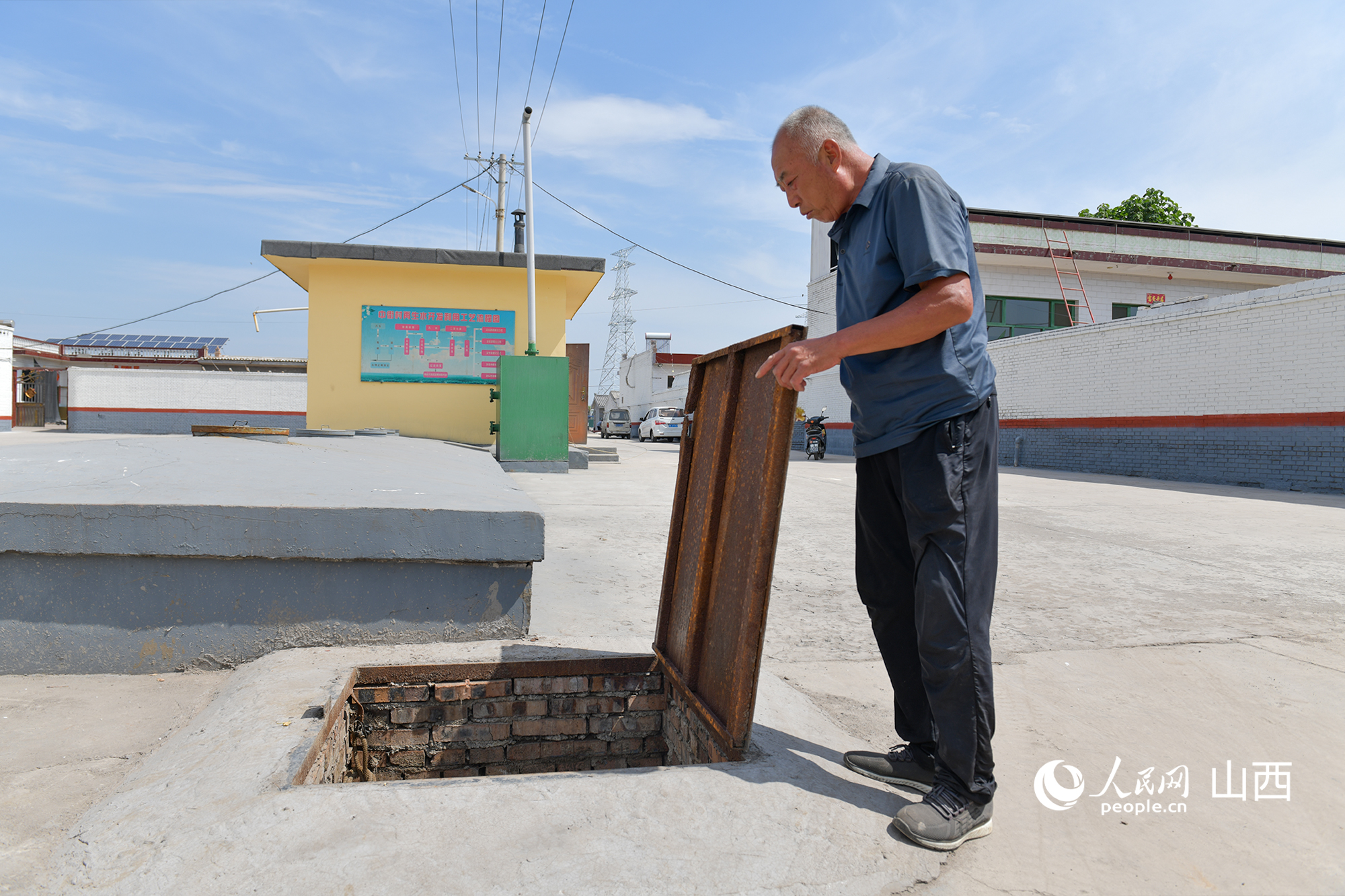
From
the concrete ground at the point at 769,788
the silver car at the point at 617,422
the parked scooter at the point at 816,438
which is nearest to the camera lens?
the concrete ground at the point at 769,788

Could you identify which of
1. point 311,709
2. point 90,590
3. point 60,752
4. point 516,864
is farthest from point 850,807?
point 90,590

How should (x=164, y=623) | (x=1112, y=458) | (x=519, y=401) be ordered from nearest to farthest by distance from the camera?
(x=164, y=623) < (x=519, y=401) < (x=1112, y=458)

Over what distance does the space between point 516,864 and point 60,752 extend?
144 cm

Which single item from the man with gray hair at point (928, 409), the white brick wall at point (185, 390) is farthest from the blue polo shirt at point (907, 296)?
the white brick wall at point (185, 390)

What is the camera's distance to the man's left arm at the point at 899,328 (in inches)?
63.1

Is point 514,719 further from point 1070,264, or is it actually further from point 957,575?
point 1070,264

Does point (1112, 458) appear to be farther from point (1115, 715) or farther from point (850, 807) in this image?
point (850, 807)

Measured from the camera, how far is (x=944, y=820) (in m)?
1.57

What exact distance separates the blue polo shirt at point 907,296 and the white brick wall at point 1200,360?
12.2 metres

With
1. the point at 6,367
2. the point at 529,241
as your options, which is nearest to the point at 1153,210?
the point at 529,241

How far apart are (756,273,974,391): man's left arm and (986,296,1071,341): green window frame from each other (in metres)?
21.4

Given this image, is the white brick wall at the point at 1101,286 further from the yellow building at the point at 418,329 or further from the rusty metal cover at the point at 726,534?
the rusty metal cover at the point at 726,534

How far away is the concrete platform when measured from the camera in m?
2.44

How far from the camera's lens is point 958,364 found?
169 centimetres
